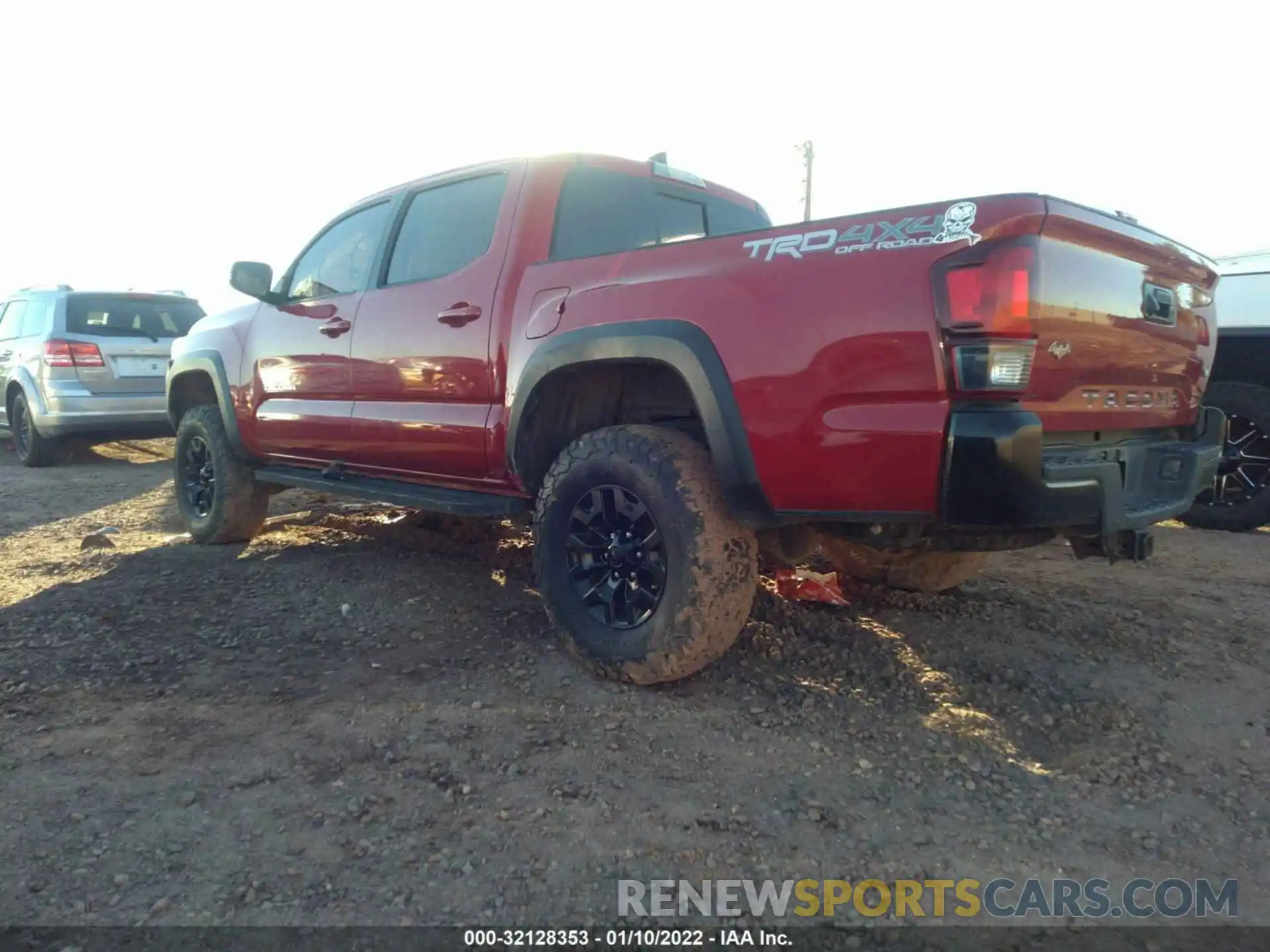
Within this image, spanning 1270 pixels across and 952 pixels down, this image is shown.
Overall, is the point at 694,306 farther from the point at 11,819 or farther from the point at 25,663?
the point at 25,663

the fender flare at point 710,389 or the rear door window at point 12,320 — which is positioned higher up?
the rear door window at point 12,320

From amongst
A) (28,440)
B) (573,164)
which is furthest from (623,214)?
(28,440)

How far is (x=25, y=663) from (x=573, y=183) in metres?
2.77

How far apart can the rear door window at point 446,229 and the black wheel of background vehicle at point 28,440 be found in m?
6.48

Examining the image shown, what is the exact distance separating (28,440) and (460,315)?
764 centimetres

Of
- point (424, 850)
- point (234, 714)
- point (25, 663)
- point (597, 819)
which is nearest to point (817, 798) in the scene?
point (597, 819)

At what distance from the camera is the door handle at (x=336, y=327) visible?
4.25m

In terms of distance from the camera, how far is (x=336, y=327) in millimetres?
4320

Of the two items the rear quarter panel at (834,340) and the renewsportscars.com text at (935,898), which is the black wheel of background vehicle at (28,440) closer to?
the rear quarter panel at (834,340)

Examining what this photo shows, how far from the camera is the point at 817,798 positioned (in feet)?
7.75

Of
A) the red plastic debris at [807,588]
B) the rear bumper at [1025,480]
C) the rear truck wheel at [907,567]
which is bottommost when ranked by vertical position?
the red plastic debris at [807,588]

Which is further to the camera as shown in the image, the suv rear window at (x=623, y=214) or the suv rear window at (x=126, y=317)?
the suv rear window at (x=126, y=317)

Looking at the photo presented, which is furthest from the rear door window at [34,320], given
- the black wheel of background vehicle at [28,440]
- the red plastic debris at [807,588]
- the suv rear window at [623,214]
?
the red plastic debris at [807,588]

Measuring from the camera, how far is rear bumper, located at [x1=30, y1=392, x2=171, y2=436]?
8.29 meters
